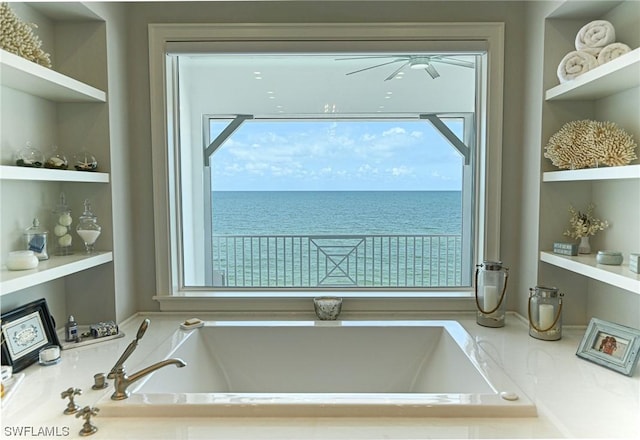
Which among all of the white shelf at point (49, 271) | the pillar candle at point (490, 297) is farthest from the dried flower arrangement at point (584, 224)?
the white shelf at point (49, 271)

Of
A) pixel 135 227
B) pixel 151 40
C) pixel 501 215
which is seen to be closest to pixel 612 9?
pixel 501 215

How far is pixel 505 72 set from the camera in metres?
1.98

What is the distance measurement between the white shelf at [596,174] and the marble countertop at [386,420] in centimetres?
69

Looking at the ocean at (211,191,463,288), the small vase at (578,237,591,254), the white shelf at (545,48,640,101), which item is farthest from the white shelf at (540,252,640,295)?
the ocean at (211,191,463,288)

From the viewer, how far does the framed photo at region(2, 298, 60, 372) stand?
140cm

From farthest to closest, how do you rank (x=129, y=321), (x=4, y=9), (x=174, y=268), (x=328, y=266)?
1. (x=328, y=266)
2. (x=174, y=268)
3. (x=129, y=321)
4. (x=4, y=9)

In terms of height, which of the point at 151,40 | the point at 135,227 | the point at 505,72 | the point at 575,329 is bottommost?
the point at 575,329

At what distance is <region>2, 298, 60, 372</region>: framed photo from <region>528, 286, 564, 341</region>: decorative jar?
2004 mm

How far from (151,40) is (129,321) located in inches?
55.2

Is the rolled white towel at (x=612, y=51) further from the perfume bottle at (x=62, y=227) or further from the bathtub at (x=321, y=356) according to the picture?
the perfume bottle at (x=62, y=227)

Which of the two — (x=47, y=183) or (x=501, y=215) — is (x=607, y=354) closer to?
(x=501, y=215)

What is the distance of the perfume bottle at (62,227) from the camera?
68.5 inches

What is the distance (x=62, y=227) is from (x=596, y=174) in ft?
7.15

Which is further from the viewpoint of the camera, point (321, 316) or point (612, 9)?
point (321, 316)
